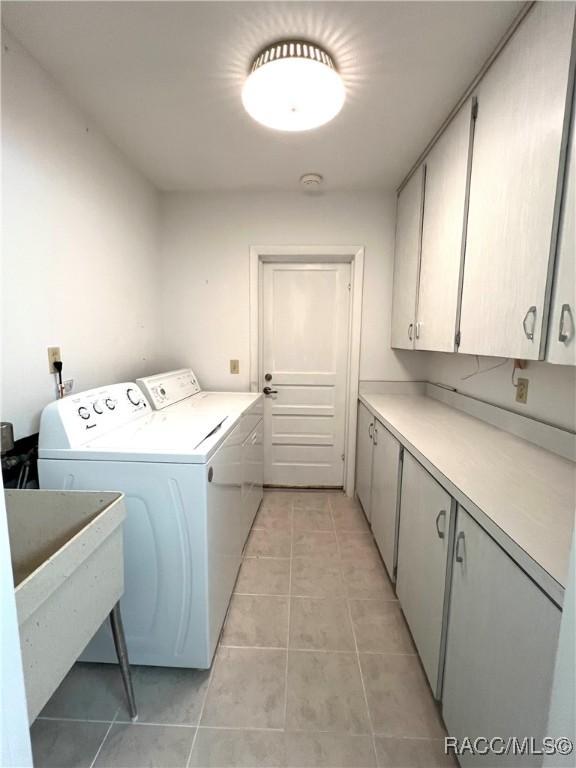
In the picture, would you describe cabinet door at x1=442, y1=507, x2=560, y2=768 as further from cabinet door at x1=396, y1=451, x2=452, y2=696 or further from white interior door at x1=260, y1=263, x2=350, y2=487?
white interior door at x1=260, y1=263, x2=350, y2=487

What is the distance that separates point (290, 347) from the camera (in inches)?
116

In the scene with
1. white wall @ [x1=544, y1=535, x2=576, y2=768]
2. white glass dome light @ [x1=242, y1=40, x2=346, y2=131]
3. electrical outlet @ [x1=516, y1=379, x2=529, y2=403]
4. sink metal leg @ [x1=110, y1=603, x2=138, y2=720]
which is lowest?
sink metal leg @ [x1=110, y1=603, x2=138, y2=720]

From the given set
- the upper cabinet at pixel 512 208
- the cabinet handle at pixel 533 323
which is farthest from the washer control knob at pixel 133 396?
the cabinet handle at pixel 533 323

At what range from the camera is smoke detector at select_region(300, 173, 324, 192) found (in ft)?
7.72

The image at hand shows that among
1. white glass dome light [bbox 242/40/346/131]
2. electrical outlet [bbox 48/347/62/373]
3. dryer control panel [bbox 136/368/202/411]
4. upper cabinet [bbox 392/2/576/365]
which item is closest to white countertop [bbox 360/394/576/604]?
upper cabinet [bbox 392/2/576/365]

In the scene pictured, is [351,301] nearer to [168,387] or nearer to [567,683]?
[168,387]

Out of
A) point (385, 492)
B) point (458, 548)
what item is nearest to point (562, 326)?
point (458, 548)

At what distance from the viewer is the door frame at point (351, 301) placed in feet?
8.90

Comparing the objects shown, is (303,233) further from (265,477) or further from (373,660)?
(373,660)

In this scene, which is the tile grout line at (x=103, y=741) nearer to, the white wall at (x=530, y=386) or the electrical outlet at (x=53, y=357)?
the electrical outlet at (x=53, y=357)

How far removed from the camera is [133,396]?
6.18 ft

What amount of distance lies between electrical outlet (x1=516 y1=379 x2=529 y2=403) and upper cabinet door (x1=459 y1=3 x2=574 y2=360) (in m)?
0.41

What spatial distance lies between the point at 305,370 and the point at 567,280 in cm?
212

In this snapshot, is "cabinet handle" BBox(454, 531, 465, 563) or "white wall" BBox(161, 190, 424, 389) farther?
"white wall" BBox(161, 190, 424, 389)
